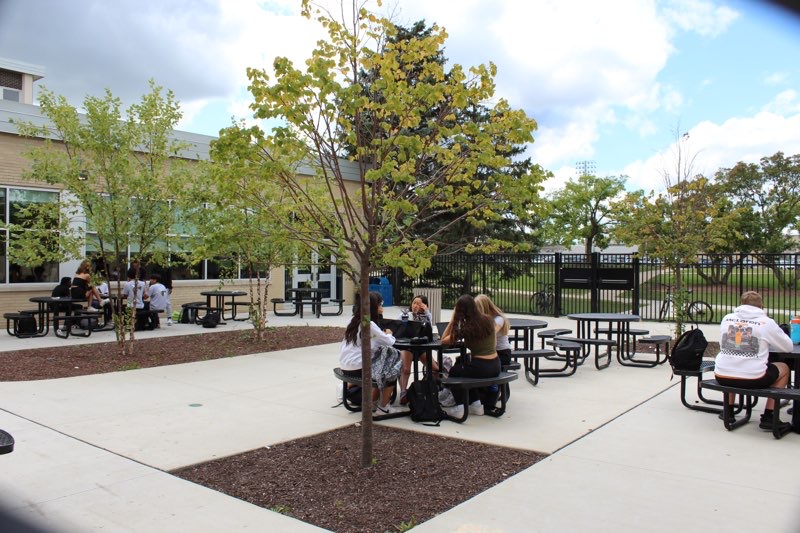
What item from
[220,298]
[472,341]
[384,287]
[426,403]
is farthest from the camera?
[384,287]

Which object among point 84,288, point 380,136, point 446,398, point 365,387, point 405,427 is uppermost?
point 380,136

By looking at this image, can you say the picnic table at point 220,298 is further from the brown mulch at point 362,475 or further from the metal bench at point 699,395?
the metal bench at point 699,395

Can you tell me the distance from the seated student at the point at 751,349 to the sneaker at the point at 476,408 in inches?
96.8

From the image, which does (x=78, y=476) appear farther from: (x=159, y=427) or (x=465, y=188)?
(x=465, y=188)

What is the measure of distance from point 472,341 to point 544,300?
13952mm

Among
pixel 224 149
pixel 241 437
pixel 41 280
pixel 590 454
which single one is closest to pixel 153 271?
pixel 41 280

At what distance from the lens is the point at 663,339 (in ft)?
34.0

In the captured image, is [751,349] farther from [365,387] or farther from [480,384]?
[365,387]

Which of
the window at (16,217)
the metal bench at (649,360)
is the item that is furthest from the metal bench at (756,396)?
the window at (16,217)

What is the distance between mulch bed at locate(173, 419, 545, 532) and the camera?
4.22 metres

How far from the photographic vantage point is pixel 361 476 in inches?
192

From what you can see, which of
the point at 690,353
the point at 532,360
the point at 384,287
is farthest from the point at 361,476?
the point at 384,287

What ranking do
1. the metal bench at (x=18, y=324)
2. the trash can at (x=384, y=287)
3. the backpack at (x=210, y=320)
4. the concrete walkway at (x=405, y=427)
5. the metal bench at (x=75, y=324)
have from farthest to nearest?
1. the trash can at (x=384, y=287)
2. the backpack at (x=210, y=320)
3. the metal bench at (x=75, y=324)
4. the metal bench at (x=18, y=324)
5. the concrete walkway at (x=405, y=427)

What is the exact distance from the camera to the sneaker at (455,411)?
6891 millimetres
